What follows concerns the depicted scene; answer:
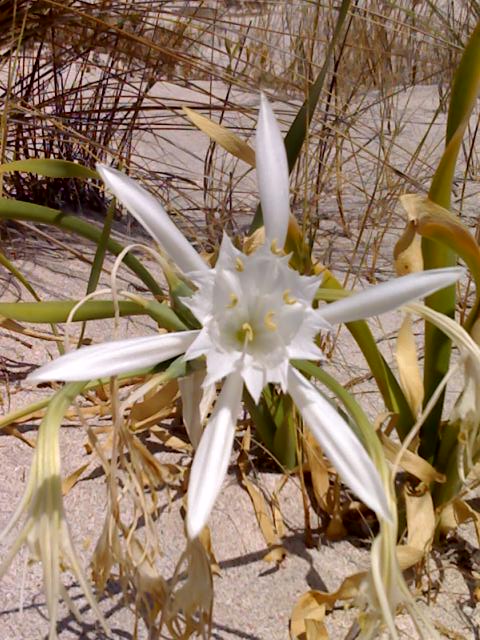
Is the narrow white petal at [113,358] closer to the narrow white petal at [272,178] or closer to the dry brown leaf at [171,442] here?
the narrow white petal at [272,178]

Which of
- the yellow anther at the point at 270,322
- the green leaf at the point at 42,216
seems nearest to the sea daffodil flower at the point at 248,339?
the yellow anther at the point at 270,322

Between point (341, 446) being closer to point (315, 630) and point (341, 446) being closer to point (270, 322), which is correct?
point (270, 322)

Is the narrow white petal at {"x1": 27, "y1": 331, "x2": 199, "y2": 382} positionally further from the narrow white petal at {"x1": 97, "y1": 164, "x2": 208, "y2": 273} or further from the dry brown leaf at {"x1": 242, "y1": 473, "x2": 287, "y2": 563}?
the dry brown leaf at {"x1": 242, "y1": 473, "x2": 287, "y2": 563}

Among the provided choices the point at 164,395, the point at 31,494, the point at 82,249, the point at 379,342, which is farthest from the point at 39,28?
the point at 31,494

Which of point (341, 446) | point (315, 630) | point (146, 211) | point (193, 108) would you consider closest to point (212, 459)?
point (341, 446)

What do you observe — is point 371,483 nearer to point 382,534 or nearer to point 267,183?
point 382,534
